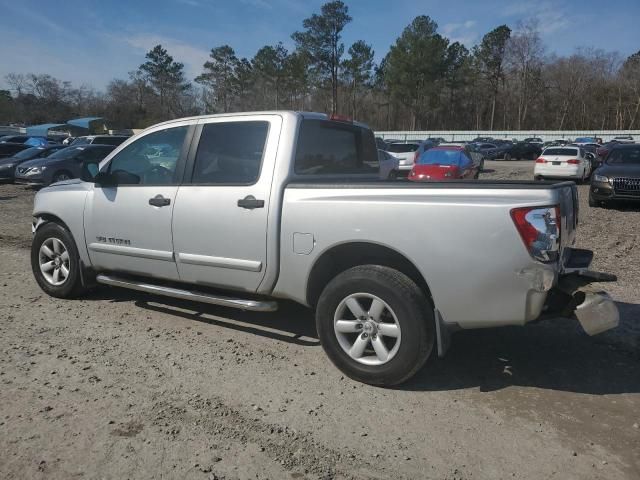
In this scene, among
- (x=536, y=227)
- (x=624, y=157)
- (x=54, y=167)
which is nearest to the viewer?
(x=536, y=227)

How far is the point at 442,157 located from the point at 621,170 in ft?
18.3

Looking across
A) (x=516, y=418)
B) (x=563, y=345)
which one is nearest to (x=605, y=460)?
(x=516, y=418)

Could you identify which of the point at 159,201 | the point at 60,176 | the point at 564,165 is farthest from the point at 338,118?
the point at 564,165

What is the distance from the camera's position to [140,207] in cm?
457

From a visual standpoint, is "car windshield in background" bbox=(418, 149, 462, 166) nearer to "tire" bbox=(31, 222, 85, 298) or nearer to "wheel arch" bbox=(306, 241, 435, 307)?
"tire" bbox=(31, 222, 85, 298)

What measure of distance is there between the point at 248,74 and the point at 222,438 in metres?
75.0

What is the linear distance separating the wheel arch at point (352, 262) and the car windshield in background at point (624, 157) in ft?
38.7

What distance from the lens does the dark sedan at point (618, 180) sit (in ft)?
39.0

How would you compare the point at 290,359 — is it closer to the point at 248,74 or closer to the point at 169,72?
the point at 248,74

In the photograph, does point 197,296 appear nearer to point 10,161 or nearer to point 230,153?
point 230,153

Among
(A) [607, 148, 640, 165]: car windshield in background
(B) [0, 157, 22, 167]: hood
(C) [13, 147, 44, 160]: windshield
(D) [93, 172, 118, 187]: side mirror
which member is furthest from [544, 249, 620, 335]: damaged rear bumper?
(C) [13, 147, 44, 160]: windshield

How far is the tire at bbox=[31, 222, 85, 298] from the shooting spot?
517 centimetres

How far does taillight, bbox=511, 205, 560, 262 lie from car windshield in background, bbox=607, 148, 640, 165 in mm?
11783

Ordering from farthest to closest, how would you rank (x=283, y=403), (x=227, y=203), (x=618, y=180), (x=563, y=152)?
(x=563, y=152) → (x=618, y=180) → (x=227, y=203) → (x=283, y=403)
